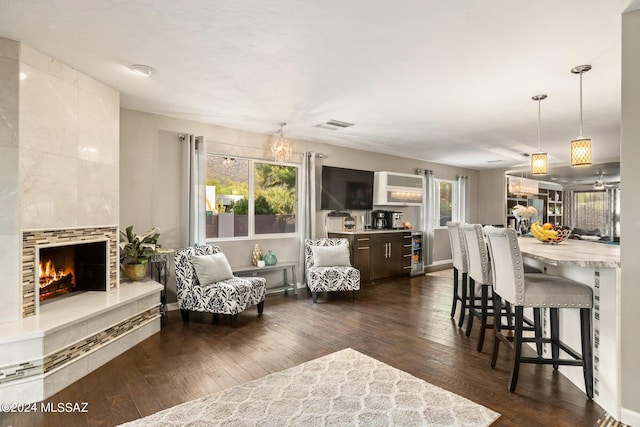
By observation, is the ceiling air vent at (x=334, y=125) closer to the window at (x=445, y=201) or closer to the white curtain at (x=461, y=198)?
the window at (x=445, y=201)

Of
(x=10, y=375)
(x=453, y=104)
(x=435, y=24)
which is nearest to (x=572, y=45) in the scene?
(x=435, y=24)

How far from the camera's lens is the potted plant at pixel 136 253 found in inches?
153

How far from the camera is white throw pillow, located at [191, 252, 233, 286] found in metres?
4.07

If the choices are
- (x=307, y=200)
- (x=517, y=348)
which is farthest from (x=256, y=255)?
(x=517, y=348)

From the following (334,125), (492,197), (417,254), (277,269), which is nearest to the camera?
(334,125)

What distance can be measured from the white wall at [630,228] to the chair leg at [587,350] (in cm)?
26

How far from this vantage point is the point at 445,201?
9.05 m

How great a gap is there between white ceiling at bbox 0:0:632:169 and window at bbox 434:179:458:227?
13.3 ft

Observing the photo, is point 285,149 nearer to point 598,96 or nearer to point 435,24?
point 435,24

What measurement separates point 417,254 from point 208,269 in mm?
4955

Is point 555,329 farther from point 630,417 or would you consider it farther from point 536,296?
point 630,417

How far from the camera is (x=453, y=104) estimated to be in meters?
4.05

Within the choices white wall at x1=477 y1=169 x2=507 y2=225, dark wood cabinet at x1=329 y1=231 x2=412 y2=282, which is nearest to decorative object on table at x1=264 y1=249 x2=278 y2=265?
dark wood cabinet at x1=329 y1=231 x2=412 y2=282

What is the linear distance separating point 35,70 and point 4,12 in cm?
61
